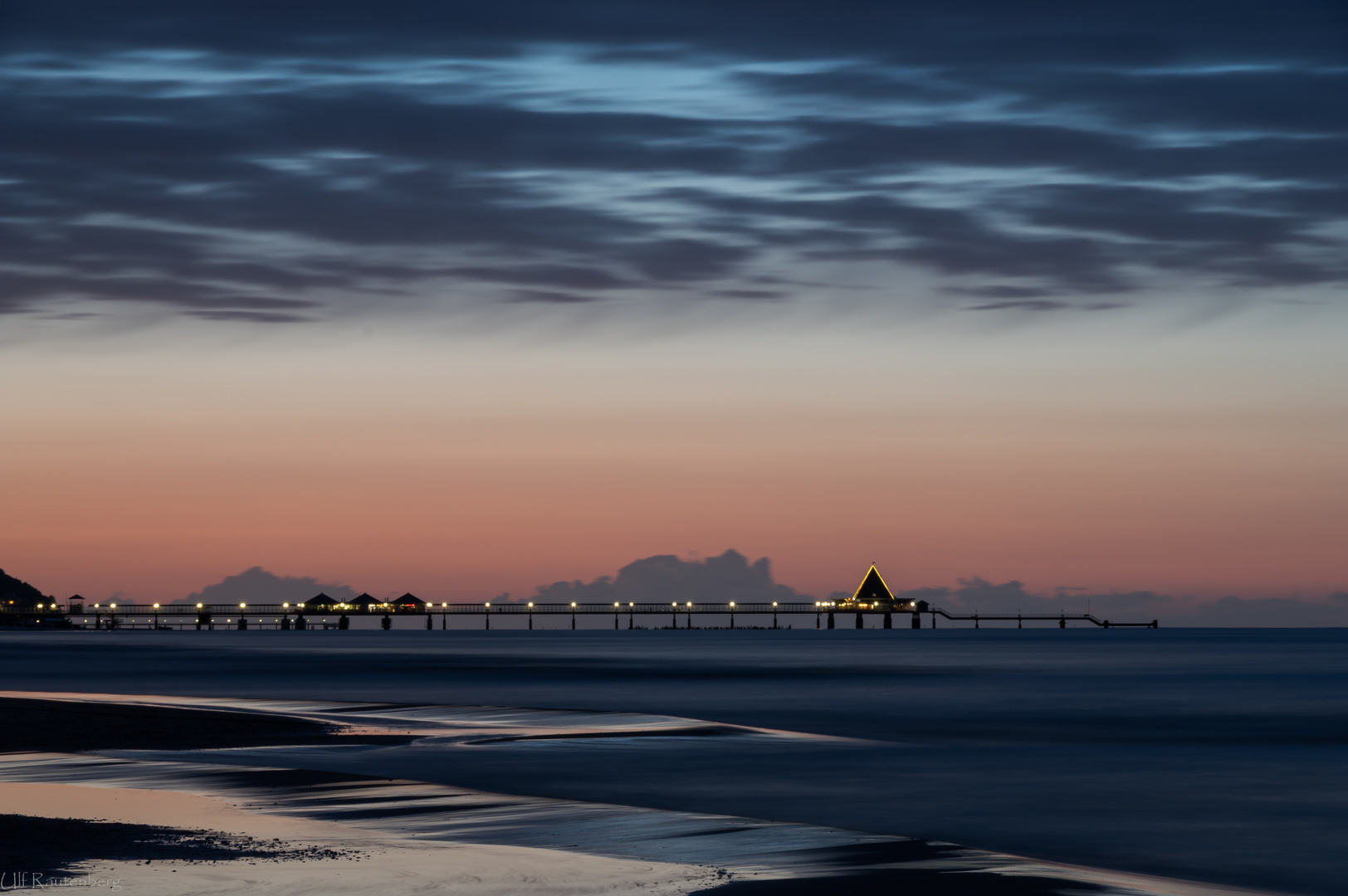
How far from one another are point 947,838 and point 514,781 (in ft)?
29.3

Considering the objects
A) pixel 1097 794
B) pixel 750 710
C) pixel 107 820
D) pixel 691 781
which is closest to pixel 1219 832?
pixel 1097 794

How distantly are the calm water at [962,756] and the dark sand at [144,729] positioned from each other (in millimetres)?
4291

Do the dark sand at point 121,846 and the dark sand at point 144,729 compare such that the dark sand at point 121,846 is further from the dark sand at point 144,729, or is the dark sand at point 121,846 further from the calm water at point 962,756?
the dark sand at point 144,729

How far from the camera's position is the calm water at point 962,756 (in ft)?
77.1

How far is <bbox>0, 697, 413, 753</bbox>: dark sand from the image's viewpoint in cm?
3356

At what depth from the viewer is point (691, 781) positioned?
28781 mm

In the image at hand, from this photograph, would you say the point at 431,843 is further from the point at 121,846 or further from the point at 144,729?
the point at 144,729

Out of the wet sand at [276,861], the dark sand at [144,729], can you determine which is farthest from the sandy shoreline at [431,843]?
the dark sand at [144,729]

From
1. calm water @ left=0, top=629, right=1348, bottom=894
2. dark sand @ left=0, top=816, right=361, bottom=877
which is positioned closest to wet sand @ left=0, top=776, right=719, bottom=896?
dark sand @ left=0, top=816, right=361, bottom=877

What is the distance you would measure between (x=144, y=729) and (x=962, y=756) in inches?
819

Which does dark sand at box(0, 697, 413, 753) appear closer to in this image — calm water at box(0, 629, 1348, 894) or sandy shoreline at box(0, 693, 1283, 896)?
sandy shoreline at box(0, 693, 1283, 896)

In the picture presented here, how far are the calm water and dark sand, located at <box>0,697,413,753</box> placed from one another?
14.1 ft

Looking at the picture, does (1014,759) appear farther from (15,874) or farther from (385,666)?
(385,666)

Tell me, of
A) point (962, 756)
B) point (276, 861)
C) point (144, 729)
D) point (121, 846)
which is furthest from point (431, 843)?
point (144, 729)
